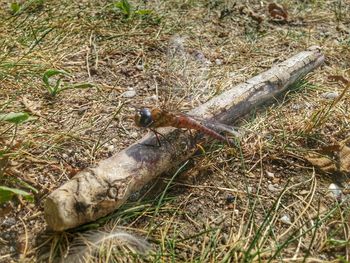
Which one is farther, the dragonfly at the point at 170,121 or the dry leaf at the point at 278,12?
the dry leaf at the point at 278,12

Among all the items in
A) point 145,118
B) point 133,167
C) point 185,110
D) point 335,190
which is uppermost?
point 145,118

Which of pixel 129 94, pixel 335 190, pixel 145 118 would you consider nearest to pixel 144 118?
pixel 145 118

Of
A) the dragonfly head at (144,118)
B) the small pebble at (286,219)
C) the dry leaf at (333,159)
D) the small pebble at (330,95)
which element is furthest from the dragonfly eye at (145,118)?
the small pebble at (330,95)

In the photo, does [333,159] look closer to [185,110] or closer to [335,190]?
[335,190]

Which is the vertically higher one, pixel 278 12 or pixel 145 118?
pixel 145 118

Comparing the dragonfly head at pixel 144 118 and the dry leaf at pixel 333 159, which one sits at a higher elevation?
the dragonfly head at pixel 144 118

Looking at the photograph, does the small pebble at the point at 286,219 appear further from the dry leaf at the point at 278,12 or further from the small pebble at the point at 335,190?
the dry leaf at the point at 278,12

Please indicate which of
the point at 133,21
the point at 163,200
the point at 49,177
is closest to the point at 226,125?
the point at 163,200
